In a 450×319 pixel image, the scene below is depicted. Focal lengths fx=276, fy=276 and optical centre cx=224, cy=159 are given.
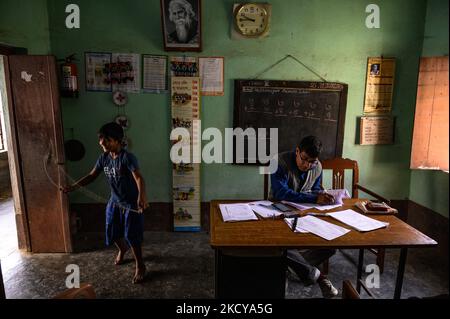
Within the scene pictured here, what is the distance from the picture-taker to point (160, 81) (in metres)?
3.48

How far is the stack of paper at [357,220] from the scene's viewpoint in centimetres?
195

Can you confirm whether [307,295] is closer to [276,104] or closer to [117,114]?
[276,104]

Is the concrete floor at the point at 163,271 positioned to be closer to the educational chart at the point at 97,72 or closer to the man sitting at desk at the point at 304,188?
the man sitting at desk at the point at 304,188

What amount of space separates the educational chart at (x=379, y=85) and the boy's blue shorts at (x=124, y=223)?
10.2 ft

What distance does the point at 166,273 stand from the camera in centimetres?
280

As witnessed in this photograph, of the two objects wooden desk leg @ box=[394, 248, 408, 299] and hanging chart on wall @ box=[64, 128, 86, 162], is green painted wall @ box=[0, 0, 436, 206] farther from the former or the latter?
wooden desk leg @ box=[394, 248, 408, 299]

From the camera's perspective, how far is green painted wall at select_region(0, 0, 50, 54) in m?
2.84

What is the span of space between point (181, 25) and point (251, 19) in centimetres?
84

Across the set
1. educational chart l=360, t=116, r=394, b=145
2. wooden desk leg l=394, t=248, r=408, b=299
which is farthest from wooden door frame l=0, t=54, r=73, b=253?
educational chart l=360, t=116, r=394, b=145

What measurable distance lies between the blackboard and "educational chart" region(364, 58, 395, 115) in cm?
32

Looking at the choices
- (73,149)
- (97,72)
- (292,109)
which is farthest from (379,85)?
(73,149)

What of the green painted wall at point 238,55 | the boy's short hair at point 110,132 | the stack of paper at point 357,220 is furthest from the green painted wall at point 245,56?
the stack of paper at point 357,220
